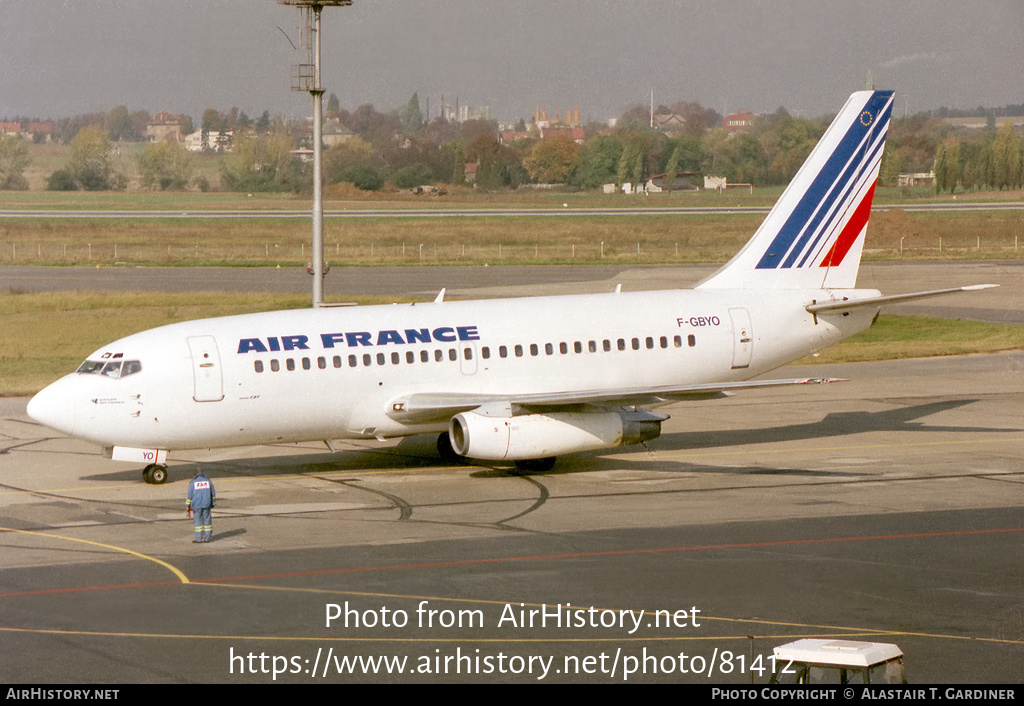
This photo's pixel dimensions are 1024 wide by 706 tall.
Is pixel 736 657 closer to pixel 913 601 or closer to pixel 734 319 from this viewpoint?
pixel 913 601

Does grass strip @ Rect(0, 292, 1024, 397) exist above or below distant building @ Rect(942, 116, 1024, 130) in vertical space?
below

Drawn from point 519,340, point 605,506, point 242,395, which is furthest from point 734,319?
point 242,395

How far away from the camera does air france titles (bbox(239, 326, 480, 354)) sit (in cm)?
3375

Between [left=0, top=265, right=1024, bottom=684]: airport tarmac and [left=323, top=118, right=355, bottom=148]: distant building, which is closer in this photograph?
[left=0, top=265, right=1024, bottom=684]: airport tarmac

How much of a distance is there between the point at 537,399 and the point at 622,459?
188 inches

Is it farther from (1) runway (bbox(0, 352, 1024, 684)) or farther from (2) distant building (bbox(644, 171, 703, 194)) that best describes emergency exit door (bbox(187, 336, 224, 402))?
(2) distant building (bbox(644, 171, 703, 194))

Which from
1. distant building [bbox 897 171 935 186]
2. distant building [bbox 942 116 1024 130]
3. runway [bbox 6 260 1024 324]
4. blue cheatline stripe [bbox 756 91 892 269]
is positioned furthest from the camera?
distant building [bbox 897 171 935 186]

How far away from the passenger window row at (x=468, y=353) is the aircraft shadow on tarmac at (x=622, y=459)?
10.3ft

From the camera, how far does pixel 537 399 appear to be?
110ft

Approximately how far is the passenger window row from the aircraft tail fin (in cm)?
339

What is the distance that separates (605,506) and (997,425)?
637 inches

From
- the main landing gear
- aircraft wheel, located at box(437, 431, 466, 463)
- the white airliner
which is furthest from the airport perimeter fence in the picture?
the main landing gear

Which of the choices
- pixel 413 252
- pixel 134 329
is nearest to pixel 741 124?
pixel 413 252

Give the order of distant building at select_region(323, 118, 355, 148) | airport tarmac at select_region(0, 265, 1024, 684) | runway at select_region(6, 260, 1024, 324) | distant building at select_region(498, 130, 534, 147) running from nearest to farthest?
1. airport tarmac at select_region(0, 265, 1024, 684)
2. runway at select_region(6, 260, 1024, 324)
3. distant building at select_region(323, 118, 355, 148)
4. distant building at select_region(498, 130, 534, 147)
